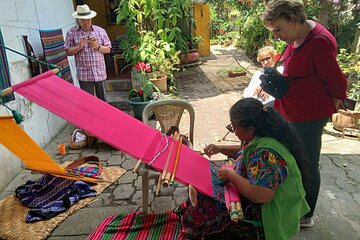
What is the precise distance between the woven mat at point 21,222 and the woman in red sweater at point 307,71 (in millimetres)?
1758

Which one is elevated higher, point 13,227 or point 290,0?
point 290,0

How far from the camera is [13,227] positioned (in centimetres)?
208

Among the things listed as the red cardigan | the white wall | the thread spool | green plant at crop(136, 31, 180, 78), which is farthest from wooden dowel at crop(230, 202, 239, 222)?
green plant at crop(136, 31, 180, 78)

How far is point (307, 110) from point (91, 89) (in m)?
2.73

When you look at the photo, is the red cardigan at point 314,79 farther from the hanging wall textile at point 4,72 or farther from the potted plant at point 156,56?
the potted plant at point 156,56

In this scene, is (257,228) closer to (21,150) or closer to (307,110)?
(307,110)

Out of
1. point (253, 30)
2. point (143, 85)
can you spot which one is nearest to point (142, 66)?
point (143, 85)

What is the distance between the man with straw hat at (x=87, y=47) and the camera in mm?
3379

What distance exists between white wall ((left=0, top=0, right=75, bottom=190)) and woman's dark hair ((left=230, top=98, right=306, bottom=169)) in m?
2.31

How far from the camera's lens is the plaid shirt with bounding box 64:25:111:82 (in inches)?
136

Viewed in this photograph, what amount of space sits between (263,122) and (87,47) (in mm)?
2756

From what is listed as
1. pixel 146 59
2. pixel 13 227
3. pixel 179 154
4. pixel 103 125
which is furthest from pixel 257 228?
pixel 146 59

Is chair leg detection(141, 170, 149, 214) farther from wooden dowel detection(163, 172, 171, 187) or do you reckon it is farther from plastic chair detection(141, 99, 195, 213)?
wooden dowel detection(163, 172, 171, 187)

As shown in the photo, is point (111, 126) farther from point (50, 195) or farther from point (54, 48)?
point (54, 48)
